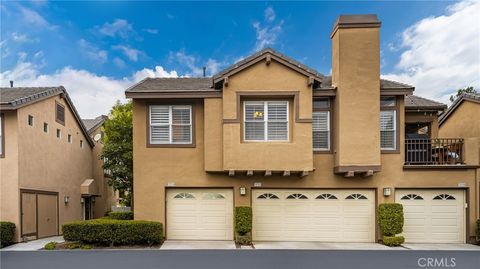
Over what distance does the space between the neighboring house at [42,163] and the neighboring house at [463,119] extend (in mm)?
18047

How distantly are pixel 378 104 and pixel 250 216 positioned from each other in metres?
6.03

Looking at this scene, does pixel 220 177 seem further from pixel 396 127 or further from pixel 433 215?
pixel 433 215

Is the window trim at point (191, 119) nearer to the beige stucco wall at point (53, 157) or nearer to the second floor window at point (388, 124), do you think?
the beige stucco wall at point (53, 157)

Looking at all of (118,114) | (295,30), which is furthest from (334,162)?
(118,114)

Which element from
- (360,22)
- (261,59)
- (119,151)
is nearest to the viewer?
(261,59)

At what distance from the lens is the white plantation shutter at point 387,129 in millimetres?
13711

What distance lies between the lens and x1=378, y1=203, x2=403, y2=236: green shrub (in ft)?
42.1

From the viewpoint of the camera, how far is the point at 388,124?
542 inches

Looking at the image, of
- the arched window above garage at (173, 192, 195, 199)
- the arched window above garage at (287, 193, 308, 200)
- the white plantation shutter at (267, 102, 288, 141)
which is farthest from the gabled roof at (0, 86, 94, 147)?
the arched window above garage at (287, 193, 308, 200)

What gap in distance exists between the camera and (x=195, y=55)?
67.1ft

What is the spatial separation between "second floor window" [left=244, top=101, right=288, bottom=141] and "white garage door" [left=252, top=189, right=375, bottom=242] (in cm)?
213

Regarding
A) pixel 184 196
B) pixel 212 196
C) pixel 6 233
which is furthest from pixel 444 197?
pixel 6 233

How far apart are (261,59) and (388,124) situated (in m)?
5.37

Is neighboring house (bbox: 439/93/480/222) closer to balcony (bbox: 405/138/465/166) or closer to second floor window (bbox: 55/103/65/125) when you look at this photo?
balcony (bbox: 405/138/465/166)
